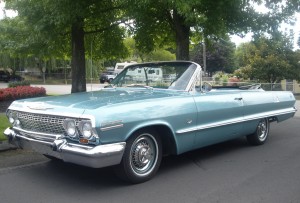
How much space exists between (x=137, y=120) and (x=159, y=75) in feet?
5.85

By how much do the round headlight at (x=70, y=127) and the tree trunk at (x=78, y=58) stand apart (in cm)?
848

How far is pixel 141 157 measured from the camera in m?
5.15

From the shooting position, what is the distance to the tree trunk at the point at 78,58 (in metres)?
13.2

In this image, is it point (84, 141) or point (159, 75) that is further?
point (159, 75)

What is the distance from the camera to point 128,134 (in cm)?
481

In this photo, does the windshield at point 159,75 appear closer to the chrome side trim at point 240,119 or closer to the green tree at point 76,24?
the chrome side trim at point 240,119

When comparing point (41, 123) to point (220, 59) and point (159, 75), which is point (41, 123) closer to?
point (159, 75)

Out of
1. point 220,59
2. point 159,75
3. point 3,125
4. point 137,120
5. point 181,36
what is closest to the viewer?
point 137,120

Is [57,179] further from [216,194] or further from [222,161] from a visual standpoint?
[222,161]

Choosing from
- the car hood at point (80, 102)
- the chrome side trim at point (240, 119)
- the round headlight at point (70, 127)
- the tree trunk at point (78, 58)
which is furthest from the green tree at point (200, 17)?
the round headlight at point (70, 127)

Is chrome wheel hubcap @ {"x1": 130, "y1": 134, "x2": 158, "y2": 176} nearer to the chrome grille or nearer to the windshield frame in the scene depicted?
the chrome grille

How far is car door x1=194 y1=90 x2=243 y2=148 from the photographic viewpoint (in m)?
5.91

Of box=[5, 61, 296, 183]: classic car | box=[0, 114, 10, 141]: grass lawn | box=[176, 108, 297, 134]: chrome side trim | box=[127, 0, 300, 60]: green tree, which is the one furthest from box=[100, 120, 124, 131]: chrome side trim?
box=[127, 0, 300, 60]: green tree

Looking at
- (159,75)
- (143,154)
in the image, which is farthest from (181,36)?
(143,154)
